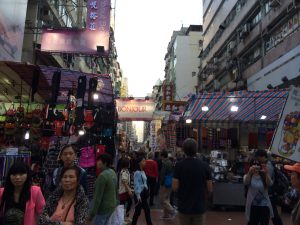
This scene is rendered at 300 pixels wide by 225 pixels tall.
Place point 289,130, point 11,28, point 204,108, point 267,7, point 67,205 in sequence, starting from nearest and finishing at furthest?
point 67,205
point 289,130
point 11,28
point 204,108
point 267,7

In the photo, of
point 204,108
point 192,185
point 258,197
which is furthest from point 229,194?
point 192,185

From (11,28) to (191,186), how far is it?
8631 millimetres

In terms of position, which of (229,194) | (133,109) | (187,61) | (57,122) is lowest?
(229,194)

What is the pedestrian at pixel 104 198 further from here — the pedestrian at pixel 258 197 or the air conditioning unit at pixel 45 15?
the air conditioning unit at pixel 45 15

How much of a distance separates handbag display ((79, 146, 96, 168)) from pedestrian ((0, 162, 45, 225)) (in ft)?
17.7

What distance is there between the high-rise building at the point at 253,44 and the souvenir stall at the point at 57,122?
923 centimetres

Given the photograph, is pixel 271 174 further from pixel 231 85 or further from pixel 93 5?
pixel 231 85

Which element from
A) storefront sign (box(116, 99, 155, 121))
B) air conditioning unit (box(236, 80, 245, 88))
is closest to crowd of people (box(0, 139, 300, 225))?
air conditioning unit (box(236, 80, 245, 88))

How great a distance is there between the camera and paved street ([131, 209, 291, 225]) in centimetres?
967

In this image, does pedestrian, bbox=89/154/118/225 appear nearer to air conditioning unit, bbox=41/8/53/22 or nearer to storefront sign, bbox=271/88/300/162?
storefront sign, bbox=271/88/300/162

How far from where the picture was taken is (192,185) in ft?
16.4

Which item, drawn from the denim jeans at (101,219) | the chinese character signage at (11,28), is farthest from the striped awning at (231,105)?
the denim jeans at (101,219)

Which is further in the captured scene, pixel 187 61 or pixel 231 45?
pixel 187 61

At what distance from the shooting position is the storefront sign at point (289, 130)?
4.50m
